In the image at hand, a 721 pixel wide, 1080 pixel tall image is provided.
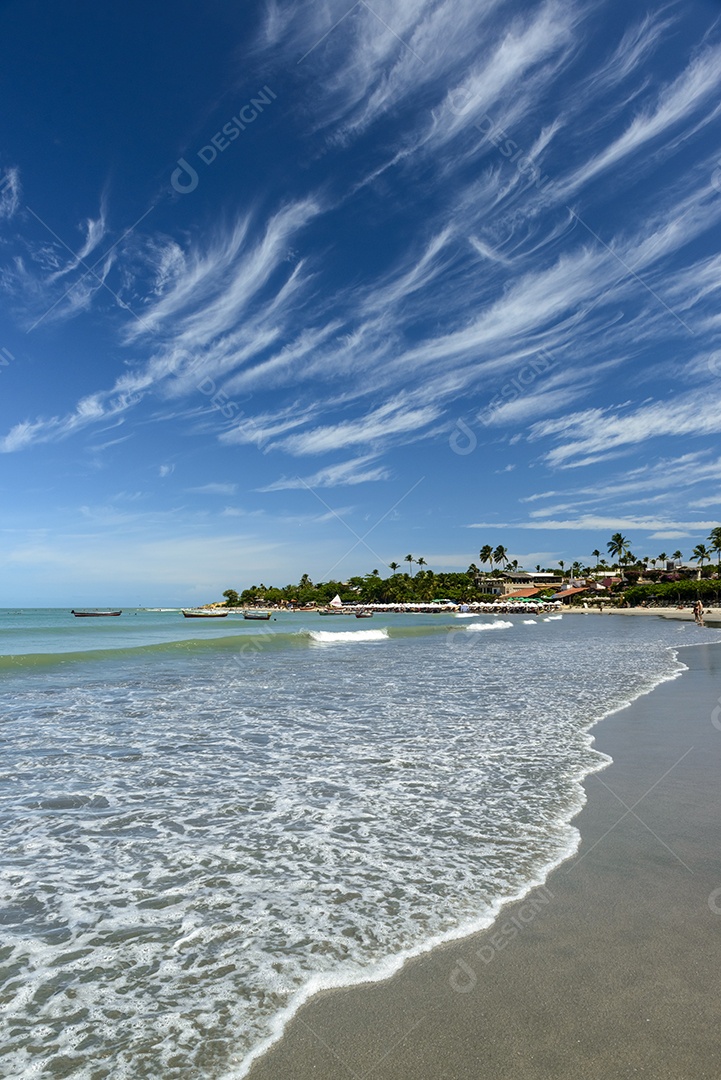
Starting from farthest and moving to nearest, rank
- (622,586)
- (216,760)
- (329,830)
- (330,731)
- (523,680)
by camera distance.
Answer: (622,586) → (523,680) → (330,731) → (216,760) → (329,830)

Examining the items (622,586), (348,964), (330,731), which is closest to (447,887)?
(348,964)

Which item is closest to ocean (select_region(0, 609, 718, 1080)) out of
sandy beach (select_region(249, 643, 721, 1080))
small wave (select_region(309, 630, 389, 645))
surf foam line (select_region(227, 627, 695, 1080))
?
surf foam line (select_region(227, 627, 695, 1080))

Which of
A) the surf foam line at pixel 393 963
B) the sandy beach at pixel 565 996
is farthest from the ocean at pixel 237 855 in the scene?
the sandy beach at pixel 565 996

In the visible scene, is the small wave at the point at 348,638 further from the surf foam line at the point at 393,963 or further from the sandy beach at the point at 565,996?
the sandy beach at the point at 565,996

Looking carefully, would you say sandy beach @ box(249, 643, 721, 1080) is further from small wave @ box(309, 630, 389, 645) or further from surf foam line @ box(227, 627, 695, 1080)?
small wave @ box(309, 630, 389, 645)

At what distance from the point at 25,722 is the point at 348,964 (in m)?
11.7

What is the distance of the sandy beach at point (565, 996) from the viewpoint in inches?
125

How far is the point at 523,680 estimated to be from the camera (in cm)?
1998

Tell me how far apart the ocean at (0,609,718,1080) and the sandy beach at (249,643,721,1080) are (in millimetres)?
269

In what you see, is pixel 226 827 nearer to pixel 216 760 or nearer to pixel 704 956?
pixel 216 760

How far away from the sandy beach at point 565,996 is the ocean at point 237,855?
0.88ft

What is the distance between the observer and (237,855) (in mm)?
6000

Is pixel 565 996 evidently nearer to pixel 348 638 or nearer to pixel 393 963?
pixel 393 963

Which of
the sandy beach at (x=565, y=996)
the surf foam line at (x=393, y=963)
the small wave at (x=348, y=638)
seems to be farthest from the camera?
the small wave at (x=348, y=638)
